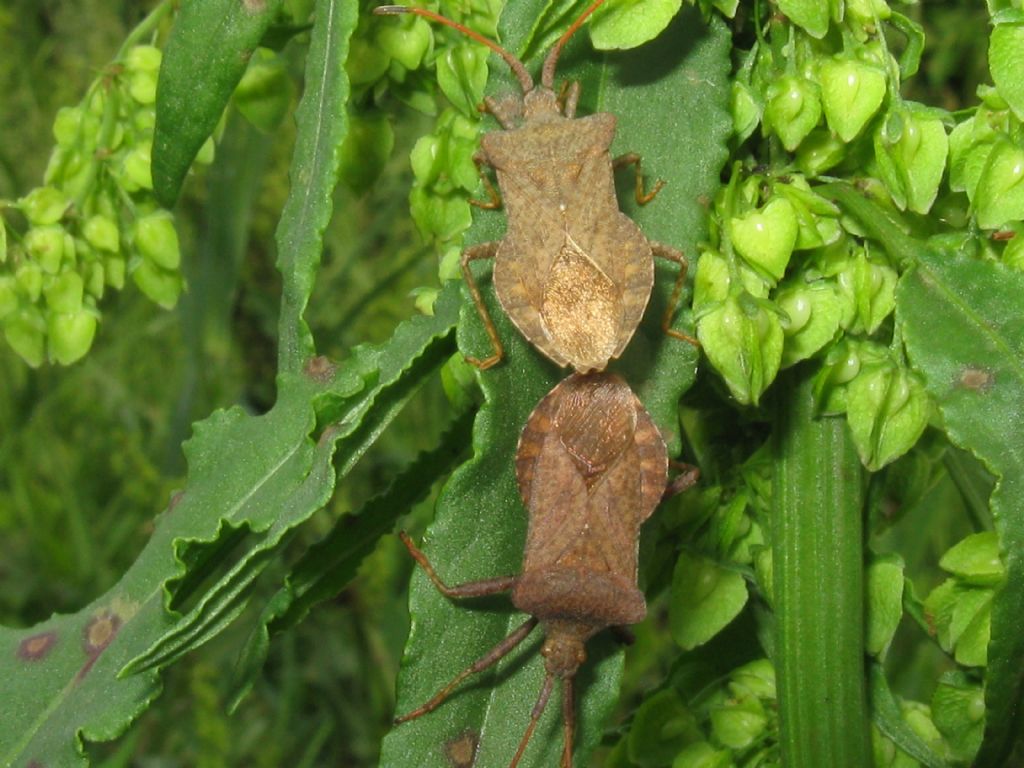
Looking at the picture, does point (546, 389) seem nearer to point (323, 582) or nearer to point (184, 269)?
point (323, 582)

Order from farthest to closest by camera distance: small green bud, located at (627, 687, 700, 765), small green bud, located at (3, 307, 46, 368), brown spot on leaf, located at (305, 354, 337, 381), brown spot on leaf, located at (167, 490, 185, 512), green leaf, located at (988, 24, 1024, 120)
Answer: small green bud, located at (3, 307, 46, 368) < small green bud, located at (627, 687, 700, 765) < brown spot on leaf, located at (167, 490, 185, 512) < brown spot on leaf, located at (305, 354, 337, 381) < green leaf, located at (988, 24, 1024, 120)

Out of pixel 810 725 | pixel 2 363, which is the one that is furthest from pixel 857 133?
pixel 2 363

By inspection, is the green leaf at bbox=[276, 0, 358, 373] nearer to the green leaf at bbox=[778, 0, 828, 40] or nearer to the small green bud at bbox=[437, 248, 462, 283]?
the small green bud at bbox=[437, 248, 462, 283]

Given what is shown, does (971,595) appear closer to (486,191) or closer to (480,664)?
(480,664)

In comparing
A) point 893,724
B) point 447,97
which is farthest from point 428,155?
point 893,724

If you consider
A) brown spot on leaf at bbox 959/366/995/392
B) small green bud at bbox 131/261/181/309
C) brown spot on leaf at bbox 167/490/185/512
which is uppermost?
small green bud at bbox 131/261/181/309

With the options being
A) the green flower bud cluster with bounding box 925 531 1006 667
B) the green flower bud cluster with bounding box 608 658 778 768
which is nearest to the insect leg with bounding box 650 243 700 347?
the green flower bud cluster with bounding box 925 531 1006 667
